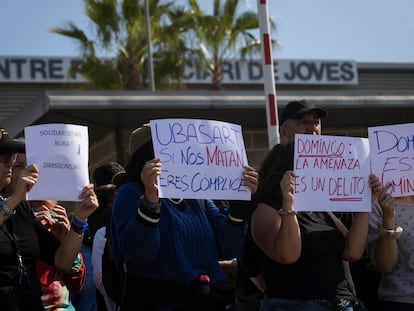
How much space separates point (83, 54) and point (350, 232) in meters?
24.2

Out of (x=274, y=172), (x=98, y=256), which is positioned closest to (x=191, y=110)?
(x=98, y=256)

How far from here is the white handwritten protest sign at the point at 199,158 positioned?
12.9ft

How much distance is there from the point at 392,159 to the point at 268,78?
279 cm

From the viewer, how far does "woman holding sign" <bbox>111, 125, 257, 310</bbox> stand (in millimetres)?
3746

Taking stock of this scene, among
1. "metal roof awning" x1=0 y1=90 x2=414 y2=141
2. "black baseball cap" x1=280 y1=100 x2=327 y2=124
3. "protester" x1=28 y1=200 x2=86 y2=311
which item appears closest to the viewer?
"protester" x1=28 y1=200 x2=86 y2=311

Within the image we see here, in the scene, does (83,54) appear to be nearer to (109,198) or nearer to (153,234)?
(109,198)

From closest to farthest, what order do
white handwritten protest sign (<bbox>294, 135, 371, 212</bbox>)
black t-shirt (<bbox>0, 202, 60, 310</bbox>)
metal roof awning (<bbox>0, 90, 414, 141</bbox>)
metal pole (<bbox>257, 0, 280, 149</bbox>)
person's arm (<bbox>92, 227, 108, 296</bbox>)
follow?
black t-shirt (<bbox>0, 202, 60, 310</bbox>) < white handwritten protest sign (<bbox>294, 135, 371, 212</bbox>) < person's arm (<bbox>92, 227, 108, 296</bbox>) < metal pole (<bbox>257, 0, 280, 149</bbox>) < metal roof awning (<bbox>0, 90, 414, 141</bbox>)

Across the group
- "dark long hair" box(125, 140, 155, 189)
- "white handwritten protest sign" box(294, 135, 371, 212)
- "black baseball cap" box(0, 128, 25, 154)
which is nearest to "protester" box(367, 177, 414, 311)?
"white handwritten protest sign" box(294, 135, 371, 212)

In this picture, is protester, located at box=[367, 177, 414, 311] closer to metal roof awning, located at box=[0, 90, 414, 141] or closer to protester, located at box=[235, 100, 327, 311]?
protester, located at box=[235, 100, 327, 311]

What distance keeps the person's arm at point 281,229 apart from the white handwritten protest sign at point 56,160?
0.89m

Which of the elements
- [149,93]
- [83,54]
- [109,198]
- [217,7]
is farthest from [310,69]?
[109,198]

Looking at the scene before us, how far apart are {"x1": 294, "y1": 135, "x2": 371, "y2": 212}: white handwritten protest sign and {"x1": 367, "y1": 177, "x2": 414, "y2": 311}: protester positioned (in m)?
0.17

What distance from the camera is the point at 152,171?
12.3 ft

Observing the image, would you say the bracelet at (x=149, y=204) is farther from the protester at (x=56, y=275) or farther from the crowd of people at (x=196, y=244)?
the protester at (x=56, y=275)
